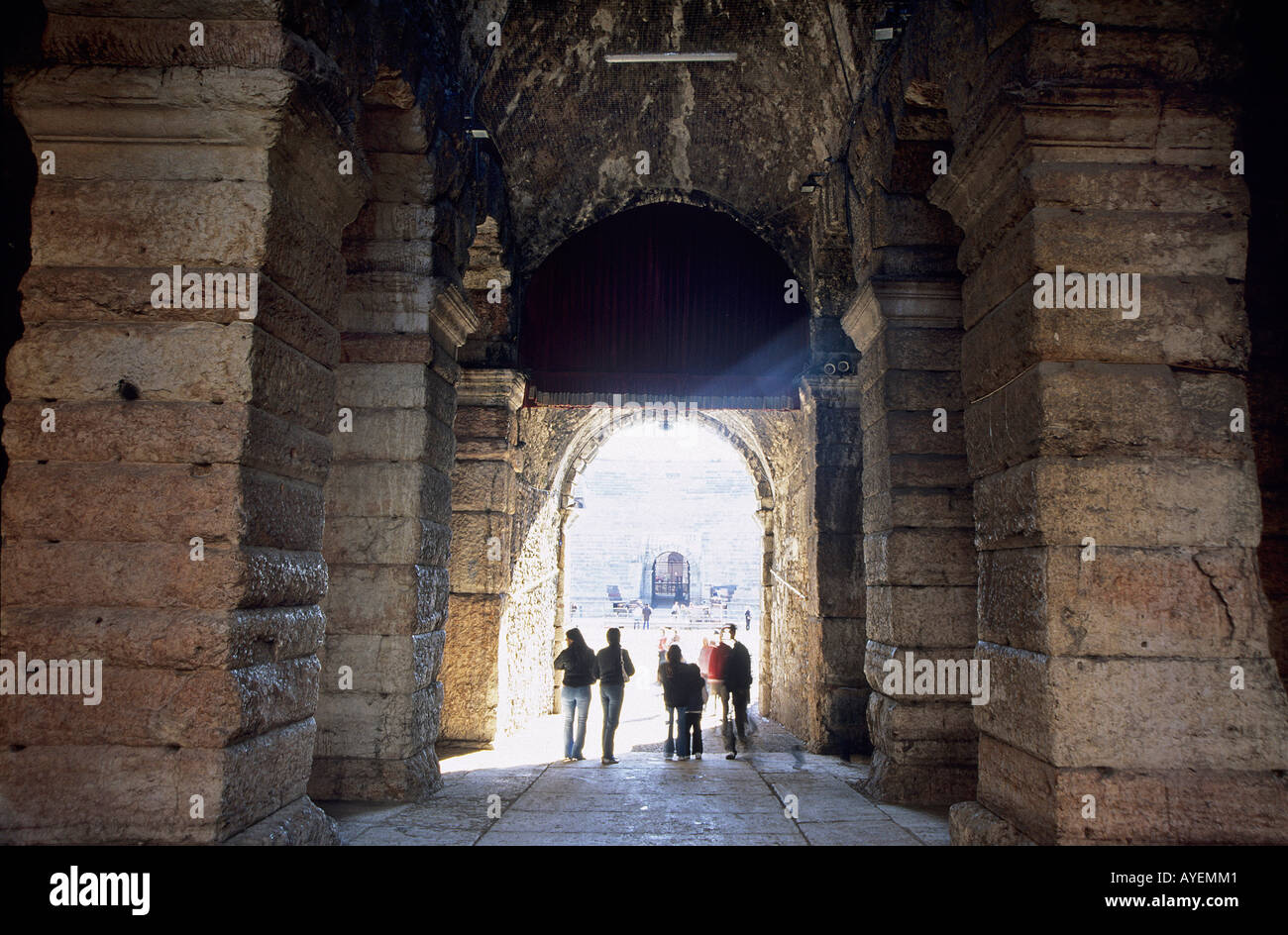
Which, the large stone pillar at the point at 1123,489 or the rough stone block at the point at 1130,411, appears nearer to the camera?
the large stone pillar at the point at 1123,489

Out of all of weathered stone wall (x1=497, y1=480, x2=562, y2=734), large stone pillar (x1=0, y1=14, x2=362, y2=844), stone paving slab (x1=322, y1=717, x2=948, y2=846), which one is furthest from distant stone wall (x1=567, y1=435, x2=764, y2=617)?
large stone pillar (x1=0, y1=14, x2=362, y2=844)

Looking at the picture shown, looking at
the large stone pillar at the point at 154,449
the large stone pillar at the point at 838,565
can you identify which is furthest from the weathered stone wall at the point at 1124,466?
the large stone pillar at the point at 838,565

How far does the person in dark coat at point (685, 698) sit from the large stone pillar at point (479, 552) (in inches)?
58.4

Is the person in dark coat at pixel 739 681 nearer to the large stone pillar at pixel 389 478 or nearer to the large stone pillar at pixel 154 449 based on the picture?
the large stone pillar at pixel 389 478

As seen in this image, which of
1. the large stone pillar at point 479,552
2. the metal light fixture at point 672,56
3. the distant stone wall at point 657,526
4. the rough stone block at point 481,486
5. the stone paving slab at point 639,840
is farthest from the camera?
the distant stone wall at point 657,526

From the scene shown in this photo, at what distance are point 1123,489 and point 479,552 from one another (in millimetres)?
5230

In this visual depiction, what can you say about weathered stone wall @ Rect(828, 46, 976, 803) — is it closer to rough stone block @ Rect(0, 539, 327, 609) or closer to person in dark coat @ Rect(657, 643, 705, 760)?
person in dark coat @ Rect(657, 643, 705, 760)

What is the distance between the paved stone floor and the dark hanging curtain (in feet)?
12.0

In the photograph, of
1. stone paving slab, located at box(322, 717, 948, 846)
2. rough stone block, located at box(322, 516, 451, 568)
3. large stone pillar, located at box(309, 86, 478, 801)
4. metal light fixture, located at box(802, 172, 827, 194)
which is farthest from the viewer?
metal light fixture, located at box(802, 172, 827, 194)

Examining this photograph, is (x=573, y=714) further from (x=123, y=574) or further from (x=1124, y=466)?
(x=1124, y=466)

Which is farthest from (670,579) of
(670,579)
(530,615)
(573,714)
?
A: (573,714)

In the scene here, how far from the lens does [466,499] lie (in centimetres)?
714

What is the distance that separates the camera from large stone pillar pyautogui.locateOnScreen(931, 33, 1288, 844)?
8.75 feet

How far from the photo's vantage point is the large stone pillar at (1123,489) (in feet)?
8.75
